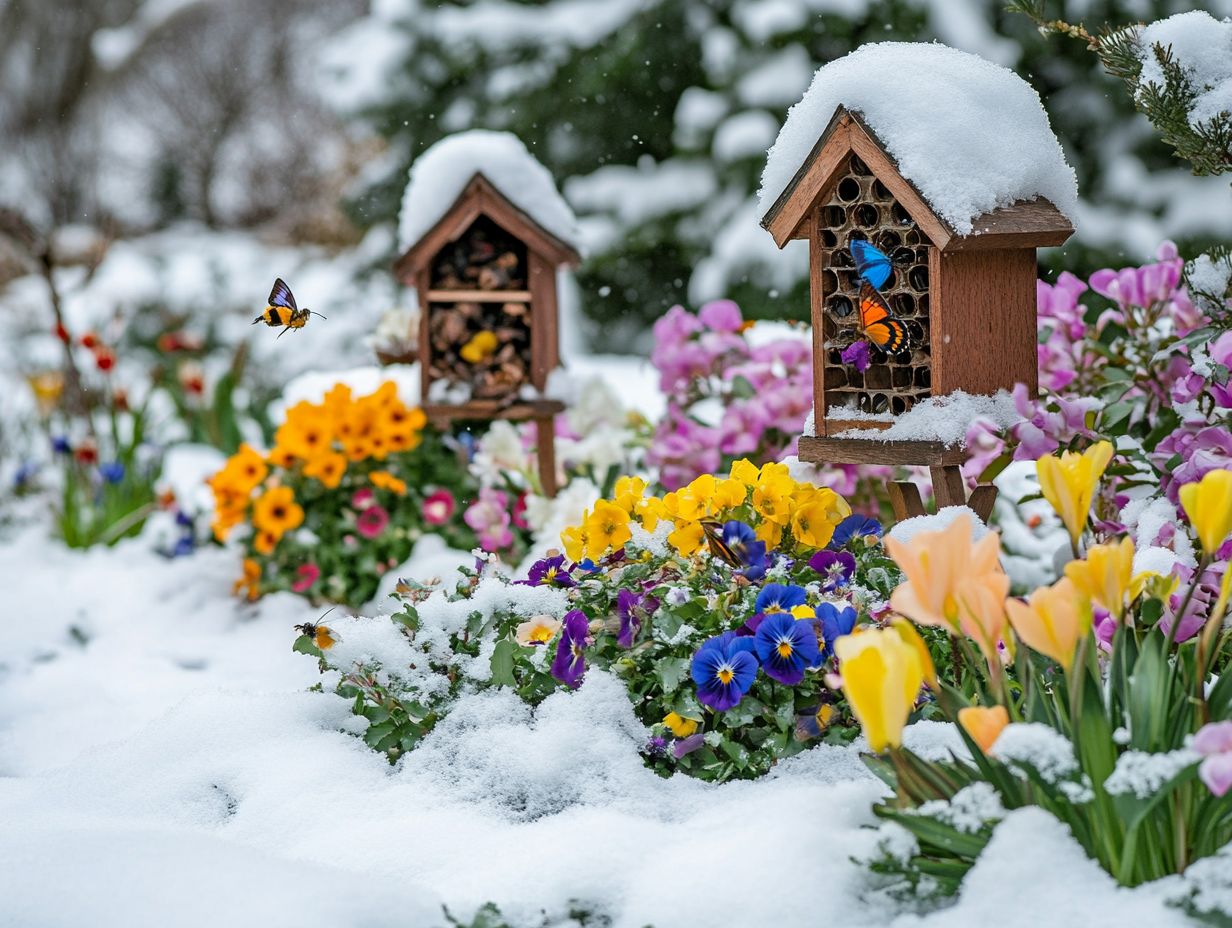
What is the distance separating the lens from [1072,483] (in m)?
1.30

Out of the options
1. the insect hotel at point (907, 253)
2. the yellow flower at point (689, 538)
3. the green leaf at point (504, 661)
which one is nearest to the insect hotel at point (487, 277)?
the insect hotel at point (907, 253)

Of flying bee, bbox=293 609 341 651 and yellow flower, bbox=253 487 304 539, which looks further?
yellow flower, bbox=253 487 304 539

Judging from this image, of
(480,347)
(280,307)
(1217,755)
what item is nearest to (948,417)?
(1217,755)

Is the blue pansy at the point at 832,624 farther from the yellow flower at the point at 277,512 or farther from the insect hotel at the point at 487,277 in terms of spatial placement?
the yellow flower at the point at 277,512

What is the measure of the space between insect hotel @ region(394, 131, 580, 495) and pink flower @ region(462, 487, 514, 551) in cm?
13

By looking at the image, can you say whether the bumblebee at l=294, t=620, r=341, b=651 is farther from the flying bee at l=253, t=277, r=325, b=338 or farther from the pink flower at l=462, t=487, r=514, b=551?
the pink flower at l=462, t=487, r=514, b=551

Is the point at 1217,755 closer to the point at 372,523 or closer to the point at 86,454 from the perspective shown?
the point at 372,523

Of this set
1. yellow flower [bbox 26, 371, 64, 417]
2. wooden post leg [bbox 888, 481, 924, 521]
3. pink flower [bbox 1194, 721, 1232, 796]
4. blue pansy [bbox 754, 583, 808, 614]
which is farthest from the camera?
yellow flower [bbox 26, 371, 64, 417]

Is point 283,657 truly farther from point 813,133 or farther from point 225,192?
point 225,192

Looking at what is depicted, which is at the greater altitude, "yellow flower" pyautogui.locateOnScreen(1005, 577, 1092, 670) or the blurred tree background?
the blurred tree background

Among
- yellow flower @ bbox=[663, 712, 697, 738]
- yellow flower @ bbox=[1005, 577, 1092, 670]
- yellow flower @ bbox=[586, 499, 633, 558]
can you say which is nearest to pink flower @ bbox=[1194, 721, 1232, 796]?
yellow flower @ bbox=[1005, 577, 1092, 670]

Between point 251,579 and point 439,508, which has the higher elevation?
point 439,508

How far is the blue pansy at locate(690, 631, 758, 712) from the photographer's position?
5.17 ft

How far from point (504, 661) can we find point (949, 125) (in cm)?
105
